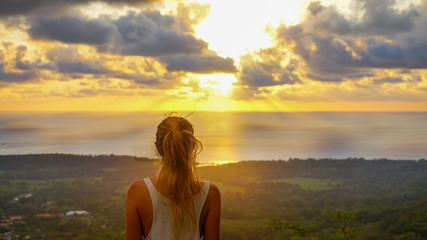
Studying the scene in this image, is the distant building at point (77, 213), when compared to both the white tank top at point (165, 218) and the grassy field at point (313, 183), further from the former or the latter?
the white tank top at point (165, 218)

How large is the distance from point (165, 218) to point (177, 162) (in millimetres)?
216

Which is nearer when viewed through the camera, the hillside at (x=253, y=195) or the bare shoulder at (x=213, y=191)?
the bare shoulder at (x=213, y=191)

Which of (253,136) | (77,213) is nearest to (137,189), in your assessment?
(77,213)

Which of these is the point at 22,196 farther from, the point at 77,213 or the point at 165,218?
the point at 165,218

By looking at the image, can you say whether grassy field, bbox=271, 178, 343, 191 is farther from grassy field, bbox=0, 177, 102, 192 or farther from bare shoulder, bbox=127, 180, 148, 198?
bare shoulder, bbox=127, 180, 148, 198

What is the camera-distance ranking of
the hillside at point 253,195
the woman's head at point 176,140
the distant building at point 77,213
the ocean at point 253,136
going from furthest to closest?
the ocean at point 253,136 → the distant building at point 77,213 → the hillside at point 253,195 → the woman's head at point 176,140

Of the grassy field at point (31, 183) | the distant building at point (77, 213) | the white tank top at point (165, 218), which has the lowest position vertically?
the distant building at point (77, 213)

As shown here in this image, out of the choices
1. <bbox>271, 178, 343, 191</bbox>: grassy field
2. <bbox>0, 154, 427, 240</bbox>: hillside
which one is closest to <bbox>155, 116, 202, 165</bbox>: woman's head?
<bbox>0, 154, 427, 240</bbox>: hillside

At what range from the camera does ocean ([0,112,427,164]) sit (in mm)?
54531

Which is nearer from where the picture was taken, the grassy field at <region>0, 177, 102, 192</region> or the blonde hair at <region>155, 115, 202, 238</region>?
the blonde hair at <region>155, 115, 202, 238</region>

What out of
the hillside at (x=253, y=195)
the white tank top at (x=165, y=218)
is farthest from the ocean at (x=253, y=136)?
the white tank top at (x=165, y=218)

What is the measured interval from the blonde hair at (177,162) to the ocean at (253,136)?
32581 millimetres

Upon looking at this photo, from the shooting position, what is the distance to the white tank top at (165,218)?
4.64 ft

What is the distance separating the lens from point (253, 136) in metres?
82.7
